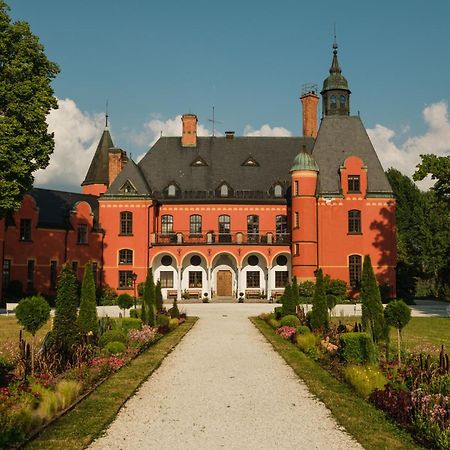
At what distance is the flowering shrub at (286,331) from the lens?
791 inches

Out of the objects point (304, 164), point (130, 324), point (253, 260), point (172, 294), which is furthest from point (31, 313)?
point (253, 260)

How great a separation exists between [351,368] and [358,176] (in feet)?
101

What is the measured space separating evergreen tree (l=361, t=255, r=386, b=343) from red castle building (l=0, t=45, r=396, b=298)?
24.6m

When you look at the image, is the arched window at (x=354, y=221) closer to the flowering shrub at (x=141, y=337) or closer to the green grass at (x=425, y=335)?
the green grass at (x=425, y=335)

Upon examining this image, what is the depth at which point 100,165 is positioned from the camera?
52156 millimetres

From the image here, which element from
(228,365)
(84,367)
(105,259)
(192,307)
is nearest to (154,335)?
(228,365)

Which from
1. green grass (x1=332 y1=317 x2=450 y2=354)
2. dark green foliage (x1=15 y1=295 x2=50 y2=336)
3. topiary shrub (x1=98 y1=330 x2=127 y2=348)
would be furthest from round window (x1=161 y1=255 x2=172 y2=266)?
dark green foliage (x1=15 y1=295 x2=50 y2=336)

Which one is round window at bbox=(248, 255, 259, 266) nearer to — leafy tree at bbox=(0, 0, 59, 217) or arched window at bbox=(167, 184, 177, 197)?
arched window at bbox=(167, 184, 177, 197)

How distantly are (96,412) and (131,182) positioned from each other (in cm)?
3457

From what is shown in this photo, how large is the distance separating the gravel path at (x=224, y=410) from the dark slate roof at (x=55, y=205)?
2763 cm

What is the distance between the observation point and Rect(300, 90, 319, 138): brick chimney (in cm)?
4947

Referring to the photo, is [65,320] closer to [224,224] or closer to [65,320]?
[65,320]

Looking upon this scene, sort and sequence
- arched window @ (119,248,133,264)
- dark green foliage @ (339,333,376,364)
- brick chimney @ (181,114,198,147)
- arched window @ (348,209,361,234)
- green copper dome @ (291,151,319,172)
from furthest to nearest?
brick chimney @ (181,114,198,147), arched window @ (119,248,133,264), arched window @ (348,209,361,234), green copper dome @ (291,151,319,172), dark green foliage @ (339,333,376,364)

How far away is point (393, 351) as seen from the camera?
15.9 meters
